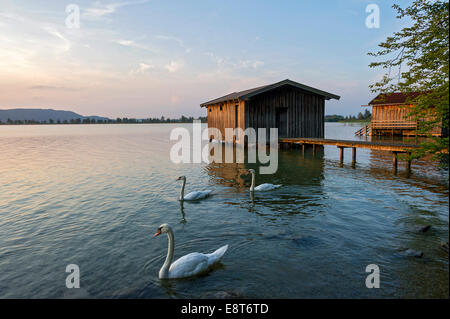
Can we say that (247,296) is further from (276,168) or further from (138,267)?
(276,168)

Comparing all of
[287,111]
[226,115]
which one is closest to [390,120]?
[287,111]

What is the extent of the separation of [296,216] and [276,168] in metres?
9.84

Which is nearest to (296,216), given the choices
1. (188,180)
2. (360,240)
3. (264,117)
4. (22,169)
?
(360,240)

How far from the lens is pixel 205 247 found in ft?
25.1

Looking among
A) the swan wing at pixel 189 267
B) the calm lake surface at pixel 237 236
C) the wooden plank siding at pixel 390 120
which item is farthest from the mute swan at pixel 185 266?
the wooden plank siding at pixel 390 120

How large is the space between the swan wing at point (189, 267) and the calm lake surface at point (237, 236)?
0.18 m

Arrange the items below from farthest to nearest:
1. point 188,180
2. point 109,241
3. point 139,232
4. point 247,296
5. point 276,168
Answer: point 276,168 → point 188,180 → point 139,232 → point 109,241 → point 247,296

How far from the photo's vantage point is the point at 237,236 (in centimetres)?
828

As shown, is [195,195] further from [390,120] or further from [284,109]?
[390,120]

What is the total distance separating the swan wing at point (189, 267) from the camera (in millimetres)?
6078

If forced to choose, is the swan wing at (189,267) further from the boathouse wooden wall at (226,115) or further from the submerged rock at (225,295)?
the boathouse wooden wall at (226,115)

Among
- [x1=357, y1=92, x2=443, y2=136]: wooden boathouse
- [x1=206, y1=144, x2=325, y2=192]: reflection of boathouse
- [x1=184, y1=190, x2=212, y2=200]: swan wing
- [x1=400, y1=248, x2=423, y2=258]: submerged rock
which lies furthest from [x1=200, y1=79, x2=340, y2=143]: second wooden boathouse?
[x1=400, y1=248, x2=423, y2=258]: submerged rock

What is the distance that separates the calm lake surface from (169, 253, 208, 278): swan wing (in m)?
0.18

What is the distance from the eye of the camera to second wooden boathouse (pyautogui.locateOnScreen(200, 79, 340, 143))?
26516 mm
